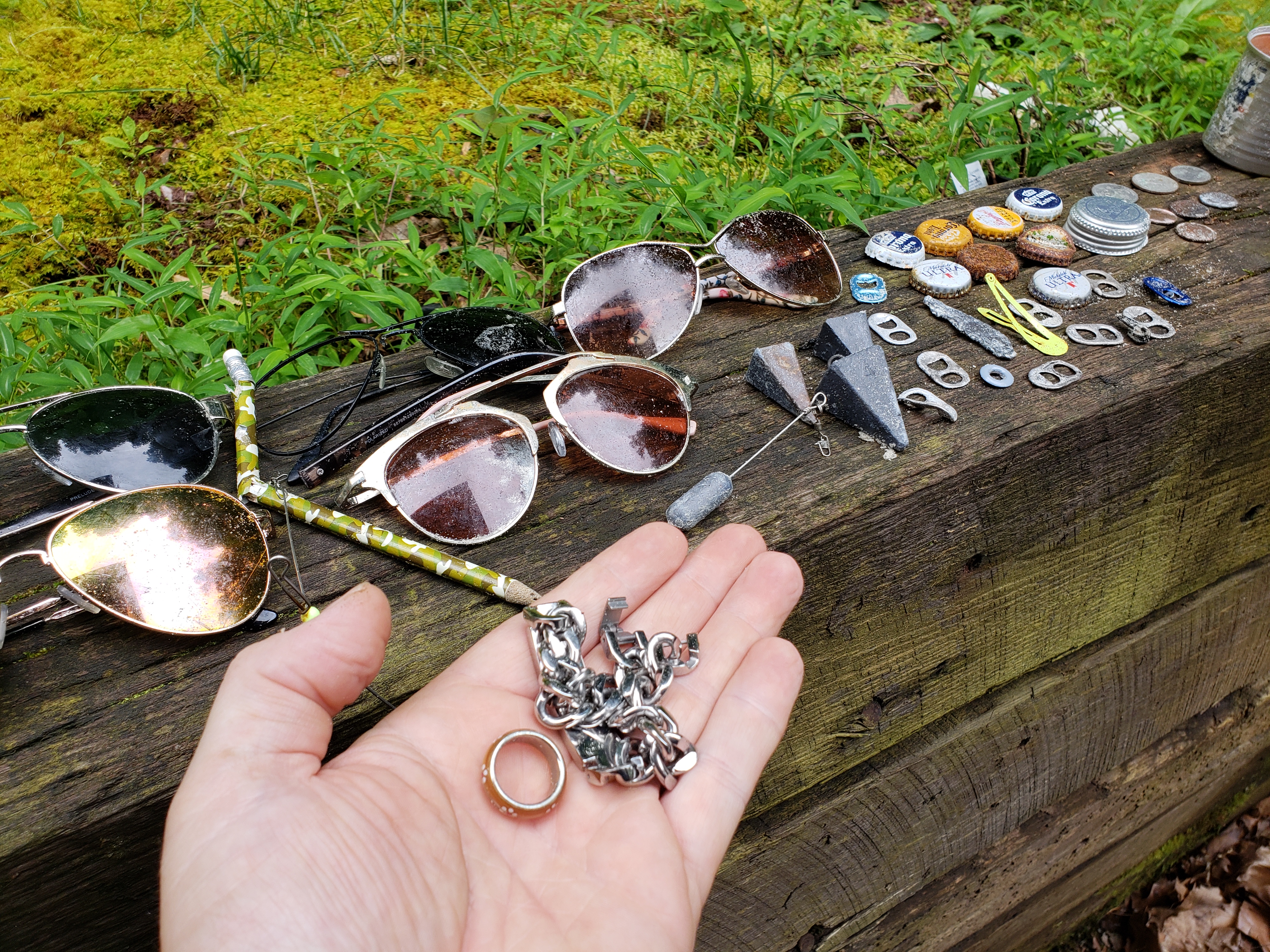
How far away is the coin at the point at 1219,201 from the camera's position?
2.55 meters

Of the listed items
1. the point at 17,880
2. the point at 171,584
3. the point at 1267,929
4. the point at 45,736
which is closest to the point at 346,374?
the point at 171,584

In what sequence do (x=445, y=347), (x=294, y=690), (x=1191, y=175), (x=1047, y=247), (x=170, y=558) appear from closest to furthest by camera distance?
1. (x=294, y=690)
2. (x=170, y=558)
3. (x=445, y=347)
4. (x=1047, y=247)
5. (x=1191, y=175)

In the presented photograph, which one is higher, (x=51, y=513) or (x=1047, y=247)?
(x=51, y=513)

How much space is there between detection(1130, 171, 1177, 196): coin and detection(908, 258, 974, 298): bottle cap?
92cm

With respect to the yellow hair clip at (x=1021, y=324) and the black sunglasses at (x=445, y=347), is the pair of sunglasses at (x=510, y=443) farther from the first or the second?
the yellow hair clip at (x=1021, y=324)

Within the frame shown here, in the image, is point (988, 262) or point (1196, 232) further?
point (1196, 232)

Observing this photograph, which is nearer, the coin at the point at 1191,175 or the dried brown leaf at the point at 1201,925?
the coin at the point at 1191,175

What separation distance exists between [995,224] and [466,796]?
82.7 inches

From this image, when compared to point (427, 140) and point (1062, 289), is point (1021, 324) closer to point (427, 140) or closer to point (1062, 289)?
point (1062, 289)

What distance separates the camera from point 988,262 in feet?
7.46

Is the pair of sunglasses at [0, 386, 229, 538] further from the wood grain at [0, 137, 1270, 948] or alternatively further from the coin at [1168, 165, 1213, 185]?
the coin at [1168, 165, 1213, 185]

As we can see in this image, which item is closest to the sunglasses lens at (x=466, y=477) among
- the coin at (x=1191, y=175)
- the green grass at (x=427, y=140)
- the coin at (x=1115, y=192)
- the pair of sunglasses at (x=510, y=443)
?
the pair of sunglasses at (x=510, y=443)

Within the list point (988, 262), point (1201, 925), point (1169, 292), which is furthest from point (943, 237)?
point (1201, 925)

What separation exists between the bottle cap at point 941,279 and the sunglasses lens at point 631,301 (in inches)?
23.7
